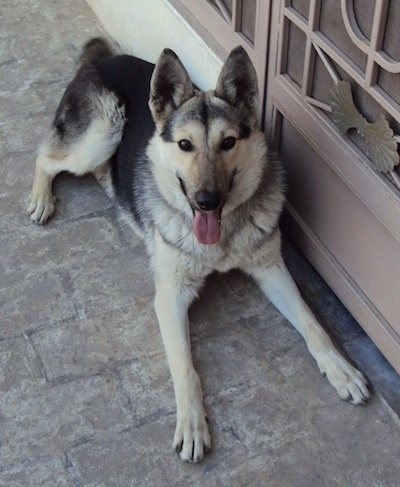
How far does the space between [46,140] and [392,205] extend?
2278mm

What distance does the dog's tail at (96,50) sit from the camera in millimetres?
4840

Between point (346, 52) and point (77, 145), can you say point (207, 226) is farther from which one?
point (77, 145)

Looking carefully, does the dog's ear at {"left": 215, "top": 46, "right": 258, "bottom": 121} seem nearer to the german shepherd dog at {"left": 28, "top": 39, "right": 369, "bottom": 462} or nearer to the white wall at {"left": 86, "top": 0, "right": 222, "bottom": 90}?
the german shepherd dog at {"left": 28, "top": 39, "right": 369, "bottom": 462}

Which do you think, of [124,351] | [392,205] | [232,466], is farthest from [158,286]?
[392,205]

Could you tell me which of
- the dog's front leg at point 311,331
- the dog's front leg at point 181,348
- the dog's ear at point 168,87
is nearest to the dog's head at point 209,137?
→ the dog's ear at point 168,87

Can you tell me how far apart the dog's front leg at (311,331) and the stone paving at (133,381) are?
6cm

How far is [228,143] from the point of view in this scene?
10.6 ft

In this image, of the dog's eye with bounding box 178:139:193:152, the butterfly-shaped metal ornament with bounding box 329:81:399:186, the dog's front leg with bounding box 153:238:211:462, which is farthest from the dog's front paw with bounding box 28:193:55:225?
the butterfly-shaped metal ornament with bounding box 329:81:399:186

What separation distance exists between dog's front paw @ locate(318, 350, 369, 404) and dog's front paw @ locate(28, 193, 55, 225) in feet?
5.94

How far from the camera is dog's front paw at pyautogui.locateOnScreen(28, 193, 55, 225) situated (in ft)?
13.6

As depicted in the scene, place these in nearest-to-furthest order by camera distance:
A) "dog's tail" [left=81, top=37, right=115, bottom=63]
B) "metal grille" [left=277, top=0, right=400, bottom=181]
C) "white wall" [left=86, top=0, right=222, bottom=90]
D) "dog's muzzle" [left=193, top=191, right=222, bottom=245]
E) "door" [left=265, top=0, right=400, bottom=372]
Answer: "metal grille" [left=277, top=0, right=400, bottom=181]
"door" [left=265, top=0, right=400, bottom=372]
"dog's muzzle" [left=193, top=191, right=222, bottom=245]
"white wall" [left=86, top=0, right=222, bottom=90]
"dog's tail" [left=81, top=37, right=115, bottom=63]

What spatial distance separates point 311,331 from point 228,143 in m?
0.95

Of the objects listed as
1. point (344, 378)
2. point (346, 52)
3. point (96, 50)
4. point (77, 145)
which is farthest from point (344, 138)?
point (96, 50)

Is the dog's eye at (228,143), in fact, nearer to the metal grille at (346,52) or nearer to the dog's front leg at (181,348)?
the metal grille at (346,52)
